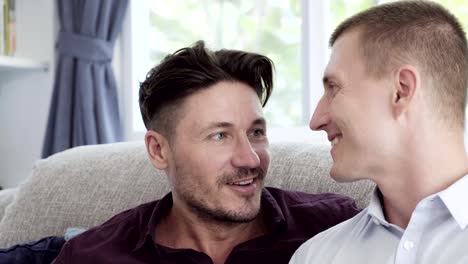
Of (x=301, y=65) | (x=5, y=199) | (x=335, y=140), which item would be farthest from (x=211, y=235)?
(x=301, y=65)

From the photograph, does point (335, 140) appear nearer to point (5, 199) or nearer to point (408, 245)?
point (408, 245)

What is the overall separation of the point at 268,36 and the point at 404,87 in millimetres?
1829

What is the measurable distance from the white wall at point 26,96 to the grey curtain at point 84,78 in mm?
181

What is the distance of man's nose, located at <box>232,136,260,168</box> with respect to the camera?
1.54m

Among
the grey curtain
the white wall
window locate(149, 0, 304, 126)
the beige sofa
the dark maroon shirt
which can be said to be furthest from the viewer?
the white wall

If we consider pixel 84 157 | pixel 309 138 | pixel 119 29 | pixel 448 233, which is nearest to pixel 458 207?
pixel 448 233

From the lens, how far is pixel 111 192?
2.02 metres

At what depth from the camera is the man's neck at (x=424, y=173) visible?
1.16 m

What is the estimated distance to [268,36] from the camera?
295 cm

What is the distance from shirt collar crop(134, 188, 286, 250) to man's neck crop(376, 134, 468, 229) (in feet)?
1.32

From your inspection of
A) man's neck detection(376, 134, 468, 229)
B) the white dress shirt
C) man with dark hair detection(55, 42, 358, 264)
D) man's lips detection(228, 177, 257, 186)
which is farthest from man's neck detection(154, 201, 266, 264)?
man's neck detection(376, 134, 468, 229)

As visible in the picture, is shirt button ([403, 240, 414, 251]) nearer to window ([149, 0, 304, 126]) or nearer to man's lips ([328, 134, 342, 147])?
man's lips ([328, 134, 342, 147])

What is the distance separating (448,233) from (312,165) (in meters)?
0.67

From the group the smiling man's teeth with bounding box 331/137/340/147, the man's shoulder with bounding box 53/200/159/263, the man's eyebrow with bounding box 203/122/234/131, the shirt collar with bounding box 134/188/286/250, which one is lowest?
the man's shoulder with bounding box 53/200/159/263
